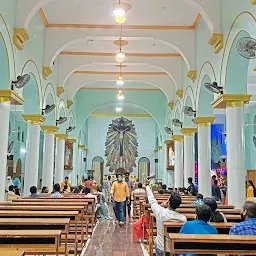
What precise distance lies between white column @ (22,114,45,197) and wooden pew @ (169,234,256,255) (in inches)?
364

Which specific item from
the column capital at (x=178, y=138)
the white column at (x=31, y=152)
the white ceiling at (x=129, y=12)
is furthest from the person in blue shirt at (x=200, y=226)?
the column capital at (x=178, y=138)

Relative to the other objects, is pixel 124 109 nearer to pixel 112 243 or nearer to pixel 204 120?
pixel 204 120

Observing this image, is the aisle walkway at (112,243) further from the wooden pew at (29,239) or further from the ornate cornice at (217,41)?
the ornate cornice at (217,41)

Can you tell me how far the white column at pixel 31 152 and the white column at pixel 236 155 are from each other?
6359mm

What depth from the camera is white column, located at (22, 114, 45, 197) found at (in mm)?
12125

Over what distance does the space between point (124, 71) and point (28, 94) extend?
6386 mm

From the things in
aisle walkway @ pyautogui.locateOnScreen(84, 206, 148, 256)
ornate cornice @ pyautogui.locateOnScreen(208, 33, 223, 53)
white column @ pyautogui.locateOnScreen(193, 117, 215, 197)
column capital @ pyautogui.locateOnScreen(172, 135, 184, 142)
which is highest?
ornate cornice @ pyautogui.locateOnScreen(208, 33, 223, 53)

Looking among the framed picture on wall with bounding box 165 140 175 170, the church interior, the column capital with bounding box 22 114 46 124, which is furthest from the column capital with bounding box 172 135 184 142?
the column capital with bounding box 22 114 46 124

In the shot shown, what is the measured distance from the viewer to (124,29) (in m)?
12.5

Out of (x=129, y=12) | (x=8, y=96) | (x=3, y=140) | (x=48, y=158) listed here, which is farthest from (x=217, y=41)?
(x=48, y=158)

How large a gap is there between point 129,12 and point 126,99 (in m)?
10.2

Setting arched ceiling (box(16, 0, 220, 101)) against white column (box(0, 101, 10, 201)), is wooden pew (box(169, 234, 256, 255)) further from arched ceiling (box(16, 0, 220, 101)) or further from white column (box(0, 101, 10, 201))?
arched ceiling (box(16, 0, 220, 101))

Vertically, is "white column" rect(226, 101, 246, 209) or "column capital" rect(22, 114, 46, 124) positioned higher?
"column capital" rect(22, 114, 46, 124)

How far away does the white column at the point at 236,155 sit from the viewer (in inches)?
342
